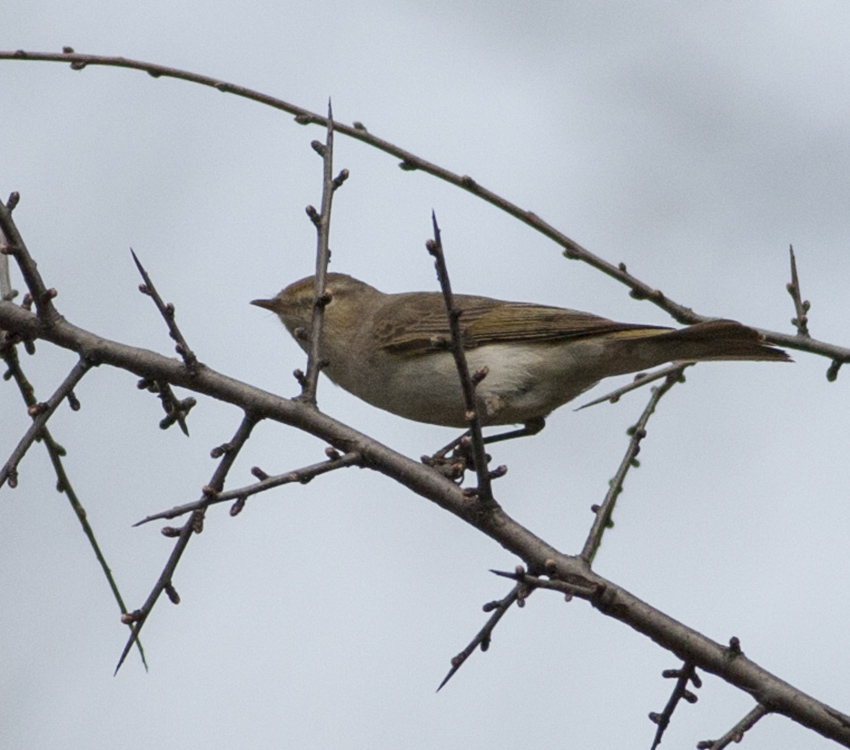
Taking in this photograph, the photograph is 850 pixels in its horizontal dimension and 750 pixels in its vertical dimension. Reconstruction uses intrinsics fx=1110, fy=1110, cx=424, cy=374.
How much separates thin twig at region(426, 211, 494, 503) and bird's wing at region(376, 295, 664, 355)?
Result: 2721 mm

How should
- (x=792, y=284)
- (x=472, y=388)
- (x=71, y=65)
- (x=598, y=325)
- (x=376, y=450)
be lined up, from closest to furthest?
(x=472, y=388)
(x=376, y=450)
(x=71, y=65)
(x=792, y=284)
(x=598, y=325)

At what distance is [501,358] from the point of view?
5.64 metres

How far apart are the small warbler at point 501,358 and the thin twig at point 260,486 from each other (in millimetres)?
2431

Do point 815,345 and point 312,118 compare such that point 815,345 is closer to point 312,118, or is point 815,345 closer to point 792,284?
point 792,284

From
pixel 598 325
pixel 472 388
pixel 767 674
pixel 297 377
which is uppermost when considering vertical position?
pixel 598 325

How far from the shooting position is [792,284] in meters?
4.06

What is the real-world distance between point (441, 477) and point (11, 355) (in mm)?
1210


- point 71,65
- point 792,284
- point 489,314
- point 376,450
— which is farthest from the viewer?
point 489,314

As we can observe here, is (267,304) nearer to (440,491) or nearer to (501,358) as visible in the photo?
(501,358)

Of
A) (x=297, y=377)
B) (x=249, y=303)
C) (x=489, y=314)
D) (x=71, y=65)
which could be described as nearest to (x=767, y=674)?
(x=297, y=377)

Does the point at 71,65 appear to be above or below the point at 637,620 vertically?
above

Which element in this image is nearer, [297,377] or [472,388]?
[472,388]

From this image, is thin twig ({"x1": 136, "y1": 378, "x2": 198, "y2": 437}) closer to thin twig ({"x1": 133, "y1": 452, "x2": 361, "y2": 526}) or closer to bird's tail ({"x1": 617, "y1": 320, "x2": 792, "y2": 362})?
thin twig ({"x1": 133, "y1": 452, "x2": 361, "y2": 526})

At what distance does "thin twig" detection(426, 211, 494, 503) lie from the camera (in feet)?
6.77
